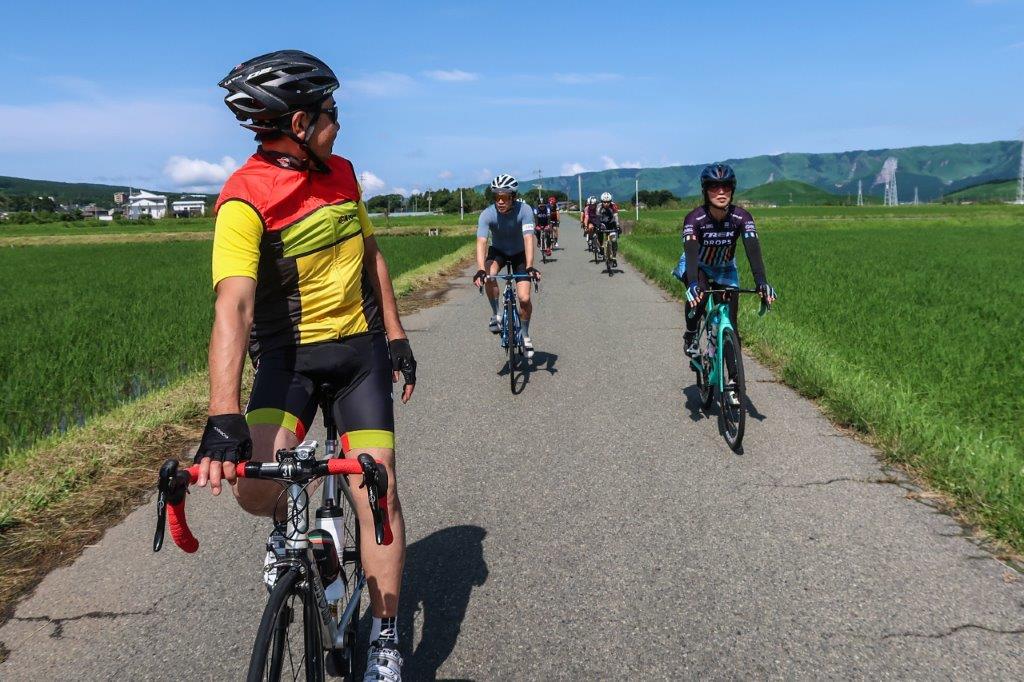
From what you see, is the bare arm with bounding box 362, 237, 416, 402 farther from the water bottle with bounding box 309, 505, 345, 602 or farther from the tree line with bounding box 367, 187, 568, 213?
the tree line with bounding box 367, 187, 568, 213

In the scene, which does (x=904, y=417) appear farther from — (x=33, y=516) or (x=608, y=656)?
(x=33, y=516)

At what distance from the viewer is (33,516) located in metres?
4.39

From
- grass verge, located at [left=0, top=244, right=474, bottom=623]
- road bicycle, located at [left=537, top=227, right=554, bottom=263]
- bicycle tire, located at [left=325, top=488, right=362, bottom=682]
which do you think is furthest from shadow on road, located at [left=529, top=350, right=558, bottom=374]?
road bicycle, located at [left=537, top=227, right=554, bottom=263]

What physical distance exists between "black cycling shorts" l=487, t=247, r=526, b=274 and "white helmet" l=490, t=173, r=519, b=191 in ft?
A: 2.83

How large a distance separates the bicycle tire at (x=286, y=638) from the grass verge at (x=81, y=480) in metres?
1.96

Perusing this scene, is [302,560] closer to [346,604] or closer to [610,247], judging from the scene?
[346,604]

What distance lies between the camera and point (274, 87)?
2.39 m

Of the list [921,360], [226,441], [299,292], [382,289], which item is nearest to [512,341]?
[921,360]

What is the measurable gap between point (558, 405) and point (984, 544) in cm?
374

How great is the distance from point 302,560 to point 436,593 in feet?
4.79

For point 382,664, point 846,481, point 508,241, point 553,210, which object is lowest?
point 846,481

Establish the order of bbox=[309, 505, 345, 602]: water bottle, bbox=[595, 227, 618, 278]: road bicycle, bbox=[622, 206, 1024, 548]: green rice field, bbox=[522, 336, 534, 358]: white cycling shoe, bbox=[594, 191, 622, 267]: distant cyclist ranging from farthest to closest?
bbox=[594, 191, 622, 267]: distant cyclist, bbox=[595, 227, 618, 278]: road bicycle, bbox=[522, 336, 534, 358]: white cycling shoe, bbox=[622, 206, 1024, 548]: green rice field, bbox=[309, 505, 345, 602]: water bottle

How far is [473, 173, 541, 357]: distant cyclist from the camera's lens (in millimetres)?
8031

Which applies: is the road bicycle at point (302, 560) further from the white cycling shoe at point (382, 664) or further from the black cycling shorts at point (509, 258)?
the black cycling shorts at point (509, 258)
